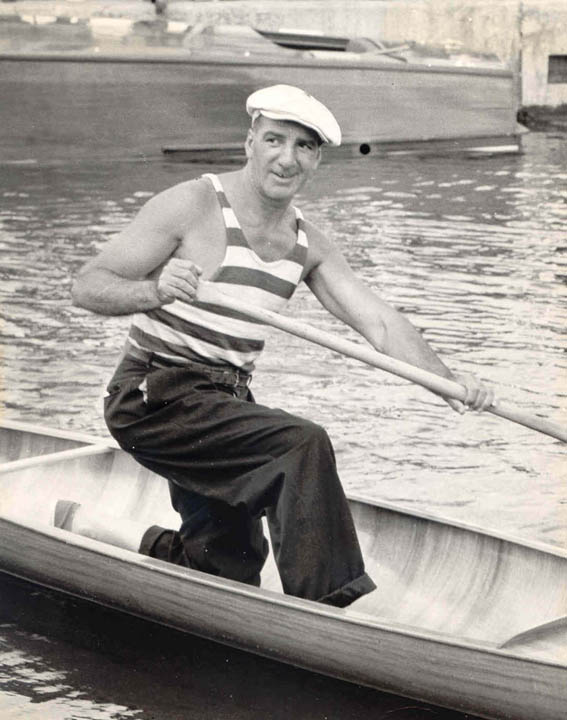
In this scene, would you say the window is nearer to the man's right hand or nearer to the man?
the man

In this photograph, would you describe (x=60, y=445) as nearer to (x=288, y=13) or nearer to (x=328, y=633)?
(x=328, y=633)

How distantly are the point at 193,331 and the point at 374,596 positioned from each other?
128cm

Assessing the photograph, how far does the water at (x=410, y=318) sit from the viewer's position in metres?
6.90

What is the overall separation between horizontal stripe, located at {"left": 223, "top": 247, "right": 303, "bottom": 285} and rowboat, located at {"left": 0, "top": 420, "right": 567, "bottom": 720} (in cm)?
98

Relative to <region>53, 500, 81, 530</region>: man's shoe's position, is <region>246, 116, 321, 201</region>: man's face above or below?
above

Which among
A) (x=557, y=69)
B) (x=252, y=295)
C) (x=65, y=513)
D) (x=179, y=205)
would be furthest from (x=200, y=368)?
(x=557, y=69)

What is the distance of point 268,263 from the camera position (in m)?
4.69

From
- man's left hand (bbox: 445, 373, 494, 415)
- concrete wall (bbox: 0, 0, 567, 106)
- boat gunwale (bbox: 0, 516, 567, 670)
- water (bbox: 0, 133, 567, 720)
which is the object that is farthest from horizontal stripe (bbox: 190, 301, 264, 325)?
concrete wall (bbox: 0, 0, 567, 106)

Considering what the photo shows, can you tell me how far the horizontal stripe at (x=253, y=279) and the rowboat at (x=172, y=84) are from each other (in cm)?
1206

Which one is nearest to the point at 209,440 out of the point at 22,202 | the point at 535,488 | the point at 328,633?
the point at 328,633

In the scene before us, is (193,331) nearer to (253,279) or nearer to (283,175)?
(253,279)

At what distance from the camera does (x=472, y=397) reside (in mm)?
4605

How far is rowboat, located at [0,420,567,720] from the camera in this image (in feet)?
14.1

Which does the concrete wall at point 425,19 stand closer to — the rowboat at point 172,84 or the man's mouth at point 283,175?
the rowboat at point 172,84
